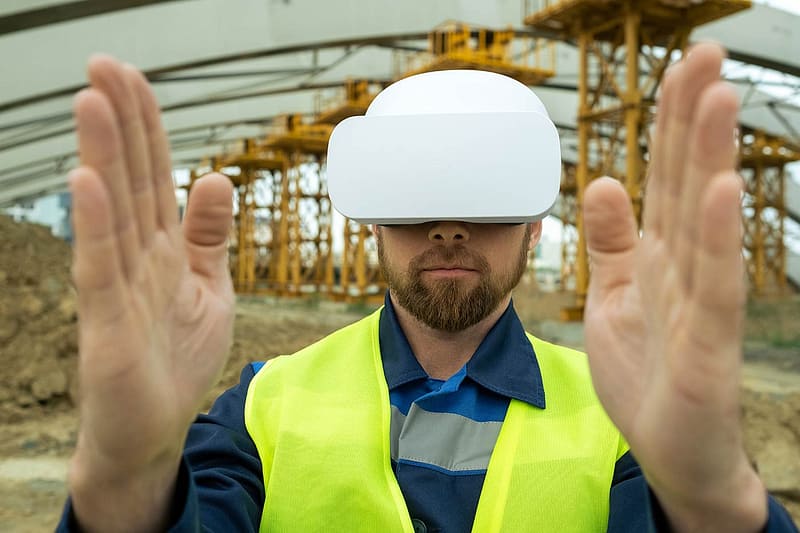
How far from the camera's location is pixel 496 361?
243cm

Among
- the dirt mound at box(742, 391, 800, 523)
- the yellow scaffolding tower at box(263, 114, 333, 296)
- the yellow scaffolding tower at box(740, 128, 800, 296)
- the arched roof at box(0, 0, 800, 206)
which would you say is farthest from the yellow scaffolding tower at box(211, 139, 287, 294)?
the dirt mound at box(742, 391, 800, 523)

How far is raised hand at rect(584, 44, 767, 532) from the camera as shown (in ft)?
4.16

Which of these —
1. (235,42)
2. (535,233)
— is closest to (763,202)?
(235,42)

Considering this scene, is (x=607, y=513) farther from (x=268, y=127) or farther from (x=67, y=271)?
(x=268, y=127)

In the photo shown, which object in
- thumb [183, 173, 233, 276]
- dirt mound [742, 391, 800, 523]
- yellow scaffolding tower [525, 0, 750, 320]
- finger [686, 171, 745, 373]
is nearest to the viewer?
finger [686, 171, 745, 373]

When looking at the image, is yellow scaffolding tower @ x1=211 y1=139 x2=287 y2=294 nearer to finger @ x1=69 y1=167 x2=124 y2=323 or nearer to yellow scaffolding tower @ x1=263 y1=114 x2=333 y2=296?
yellow scaffolding tower @ x1=263 y1=114 x2=333 y2=296

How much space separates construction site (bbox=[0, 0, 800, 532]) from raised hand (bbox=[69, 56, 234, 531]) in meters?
5.29

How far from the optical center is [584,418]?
2.32 meters

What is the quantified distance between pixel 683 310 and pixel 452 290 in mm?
1007

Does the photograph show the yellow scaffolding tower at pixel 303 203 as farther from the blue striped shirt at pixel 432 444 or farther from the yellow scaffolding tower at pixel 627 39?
the blue striped shirt at pixel 432 444

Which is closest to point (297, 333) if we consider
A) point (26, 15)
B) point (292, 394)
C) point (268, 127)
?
point (26, 15)

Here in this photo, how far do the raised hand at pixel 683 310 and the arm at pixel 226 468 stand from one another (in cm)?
109

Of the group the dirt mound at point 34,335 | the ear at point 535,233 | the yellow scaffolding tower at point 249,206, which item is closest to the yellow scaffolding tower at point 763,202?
the yellow scaffolding tower at point 249,206

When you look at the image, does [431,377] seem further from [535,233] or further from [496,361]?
[535,233]
